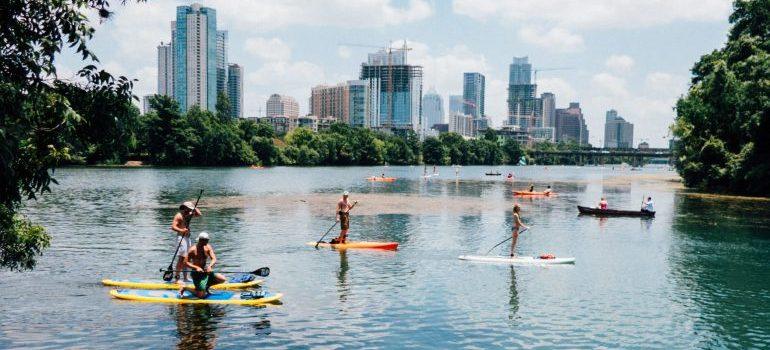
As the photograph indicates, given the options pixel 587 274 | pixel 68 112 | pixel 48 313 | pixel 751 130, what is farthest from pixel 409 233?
pixel 751 130

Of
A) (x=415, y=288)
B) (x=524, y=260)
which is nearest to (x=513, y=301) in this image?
(x=415, y=288)

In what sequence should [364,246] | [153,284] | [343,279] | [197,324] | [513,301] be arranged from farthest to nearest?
[364,246] < [343,279] < [513,301] < [153,284] < [197,324]

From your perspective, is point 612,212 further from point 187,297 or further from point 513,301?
point 187,297

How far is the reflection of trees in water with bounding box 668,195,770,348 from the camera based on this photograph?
66.5 feet

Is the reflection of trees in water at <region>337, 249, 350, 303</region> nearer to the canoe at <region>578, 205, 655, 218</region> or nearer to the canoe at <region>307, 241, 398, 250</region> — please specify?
the canoe at <region>307, 241, 398, 250</region>

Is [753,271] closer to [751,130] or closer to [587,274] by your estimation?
[587,274]

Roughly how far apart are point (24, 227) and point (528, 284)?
58.6 feet

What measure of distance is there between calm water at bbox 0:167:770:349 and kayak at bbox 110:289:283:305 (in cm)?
34

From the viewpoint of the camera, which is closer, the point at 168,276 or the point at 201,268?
the point at 201,268

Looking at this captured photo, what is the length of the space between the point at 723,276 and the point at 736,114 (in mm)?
55354

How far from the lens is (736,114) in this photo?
7656 cm

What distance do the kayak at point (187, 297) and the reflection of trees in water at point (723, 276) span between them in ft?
43.8

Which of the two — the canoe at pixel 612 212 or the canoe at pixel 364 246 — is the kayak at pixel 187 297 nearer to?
the canoe at pixel 364 246

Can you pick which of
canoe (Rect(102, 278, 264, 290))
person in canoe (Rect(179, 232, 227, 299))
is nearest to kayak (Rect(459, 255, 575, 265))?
canoe (Rect(102, 278, 264, 290))
